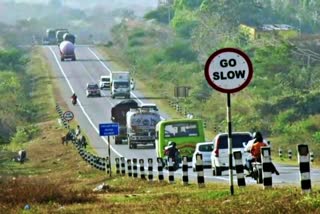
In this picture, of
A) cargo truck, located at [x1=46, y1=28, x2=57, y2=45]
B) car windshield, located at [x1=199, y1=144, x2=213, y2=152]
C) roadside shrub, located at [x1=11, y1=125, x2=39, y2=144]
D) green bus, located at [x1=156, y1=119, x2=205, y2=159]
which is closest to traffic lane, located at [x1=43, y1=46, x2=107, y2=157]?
roadside shrub, located at [x1=11, y1=125, x2=39, y2=144]

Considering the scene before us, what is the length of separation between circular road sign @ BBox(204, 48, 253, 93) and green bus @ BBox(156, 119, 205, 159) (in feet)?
83.6

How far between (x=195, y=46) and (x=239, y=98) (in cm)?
4523

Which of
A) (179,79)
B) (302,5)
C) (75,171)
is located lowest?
(75,171)

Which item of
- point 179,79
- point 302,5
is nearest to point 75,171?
point 179,79

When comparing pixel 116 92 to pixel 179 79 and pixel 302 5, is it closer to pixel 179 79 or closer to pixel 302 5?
pixel 179 79

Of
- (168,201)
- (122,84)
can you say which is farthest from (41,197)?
(122,84)

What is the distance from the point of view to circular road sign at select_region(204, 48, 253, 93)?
17.2 m

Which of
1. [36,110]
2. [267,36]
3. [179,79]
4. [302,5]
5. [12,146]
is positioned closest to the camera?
[12,146]

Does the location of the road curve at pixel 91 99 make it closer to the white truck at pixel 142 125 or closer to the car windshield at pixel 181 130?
the white truck at pixel 142 125

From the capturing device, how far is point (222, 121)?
257 ft

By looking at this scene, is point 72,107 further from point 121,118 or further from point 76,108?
point 121,118

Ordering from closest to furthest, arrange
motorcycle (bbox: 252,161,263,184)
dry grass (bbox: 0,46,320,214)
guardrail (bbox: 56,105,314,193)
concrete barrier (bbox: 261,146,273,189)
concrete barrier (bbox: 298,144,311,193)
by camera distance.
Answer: dry grass (bbox: 0,46,320,214)
concrete barrier (bbox: 298,144,311,193)
guardrail (bbox: 56,105,314,193)
concrete barrier (bbox: 261,146,273,189)
motorcycle (bbox: 252,161,263,184)

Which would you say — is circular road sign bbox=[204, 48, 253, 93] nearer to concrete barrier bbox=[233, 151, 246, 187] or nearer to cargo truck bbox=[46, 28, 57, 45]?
concrete barrier bbox=[233, 151, 246, 187]

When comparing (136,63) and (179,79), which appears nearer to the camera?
(179,79)
